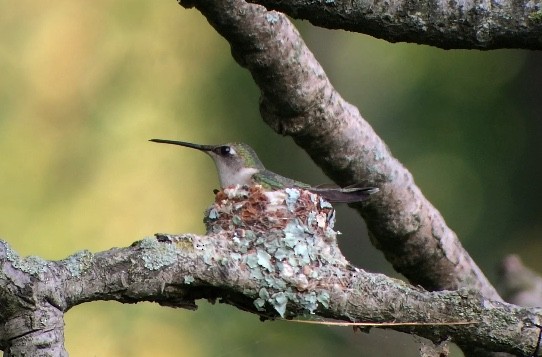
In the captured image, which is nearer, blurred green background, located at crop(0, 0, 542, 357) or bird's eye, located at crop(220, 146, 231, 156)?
bird's eye, located at crop(220, 146, 231, 156)

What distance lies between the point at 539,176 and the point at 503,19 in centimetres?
613

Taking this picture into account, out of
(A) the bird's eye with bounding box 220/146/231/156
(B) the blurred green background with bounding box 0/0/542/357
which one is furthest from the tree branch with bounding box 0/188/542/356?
(B) the blurred green background with bounding box 0/0/542/357

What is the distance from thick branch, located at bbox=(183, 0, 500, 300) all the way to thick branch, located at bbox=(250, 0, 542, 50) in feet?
3.83

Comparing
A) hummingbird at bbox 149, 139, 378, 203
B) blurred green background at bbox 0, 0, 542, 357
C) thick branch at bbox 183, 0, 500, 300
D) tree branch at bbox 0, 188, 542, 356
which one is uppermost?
blurred green background at bbox 0, 0, 542, 357

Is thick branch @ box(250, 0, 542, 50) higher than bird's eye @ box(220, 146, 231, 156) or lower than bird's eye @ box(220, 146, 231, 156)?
lower

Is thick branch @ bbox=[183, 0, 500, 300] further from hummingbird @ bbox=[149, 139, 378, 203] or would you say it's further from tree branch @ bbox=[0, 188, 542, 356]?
tree branch @ bbox=[0, 188, 542, 356]

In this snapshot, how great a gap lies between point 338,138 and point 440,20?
1.59 metres

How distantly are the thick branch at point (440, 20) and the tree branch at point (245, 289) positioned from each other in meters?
0.70

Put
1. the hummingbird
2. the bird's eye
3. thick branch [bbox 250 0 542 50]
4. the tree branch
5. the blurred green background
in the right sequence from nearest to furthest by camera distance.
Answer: thick branch [bbox 250 0 542 50], the tree branch, the hummingbird, the bird's eye, the blurred green background

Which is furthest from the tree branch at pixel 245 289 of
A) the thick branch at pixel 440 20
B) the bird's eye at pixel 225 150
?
the bird's eye at pixel 225 150

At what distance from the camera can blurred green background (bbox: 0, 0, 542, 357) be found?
20.5 feet

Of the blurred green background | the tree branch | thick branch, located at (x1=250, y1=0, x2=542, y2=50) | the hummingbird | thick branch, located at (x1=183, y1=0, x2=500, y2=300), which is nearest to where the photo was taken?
thick branch, located at (x1=250, y1=0, x2=542, y2=50)

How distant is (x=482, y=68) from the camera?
7668 millimetres

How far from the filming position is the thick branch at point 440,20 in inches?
69.6
